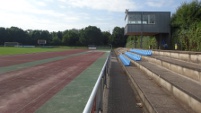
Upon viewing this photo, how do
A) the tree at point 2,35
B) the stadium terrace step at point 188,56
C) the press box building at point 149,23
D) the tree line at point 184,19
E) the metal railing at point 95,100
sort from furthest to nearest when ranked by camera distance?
the tree at point 2,35, the press box building at point 149,23, the tree line at point 184,19, the stadium terrace step at point 188,56, the metal railing at point 95,100

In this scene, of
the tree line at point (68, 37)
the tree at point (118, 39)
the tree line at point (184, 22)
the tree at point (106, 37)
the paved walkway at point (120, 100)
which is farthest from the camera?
the tree at point (106, 37)

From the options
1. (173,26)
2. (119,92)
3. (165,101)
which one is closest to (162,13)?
(173,26)

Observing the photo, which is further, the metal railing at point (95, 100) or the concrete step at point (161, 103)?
the concrete step at point (161, 103)

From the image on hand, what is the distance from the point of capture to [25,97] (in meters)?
7.79

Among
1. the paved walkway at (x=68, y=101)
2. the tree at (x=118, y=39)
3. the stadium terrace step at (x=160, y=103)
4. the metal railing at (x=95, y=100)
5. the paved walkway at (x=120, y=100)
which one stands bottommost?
the paved walkway at (x=120, y=100)

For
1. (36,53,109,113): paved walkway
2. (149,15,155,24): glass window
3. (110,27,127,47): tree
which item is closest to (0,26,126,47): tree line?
(110,27,127,47): tree

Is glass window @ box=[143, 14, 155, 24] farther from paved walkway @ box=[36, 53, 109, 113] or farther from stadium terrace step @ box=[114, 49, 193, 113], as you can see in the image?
stadium terrace step @ box=[114, 49, 193, 113]

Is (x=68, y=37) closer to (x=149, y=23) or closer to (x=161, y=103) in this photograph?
(x=149, y=23)

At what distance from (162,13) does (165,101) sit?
114 feet

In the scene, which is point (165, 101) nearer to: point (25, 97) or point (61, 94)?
point (61, 94)

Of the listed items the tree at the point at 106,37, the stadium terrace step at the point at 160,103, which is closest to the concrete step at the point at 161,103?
the stadium terrace step at the point at 160,103

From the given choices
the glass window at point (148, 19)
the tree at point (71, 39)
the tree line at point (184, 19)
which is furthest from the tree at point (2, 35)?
the tree line at point (184, 19)

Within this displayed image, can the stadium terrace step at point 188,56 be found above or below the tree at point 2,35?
below

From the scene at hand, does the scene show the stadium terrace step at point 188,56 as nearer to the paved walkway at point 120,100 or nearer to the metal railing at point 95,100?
the paved walkway at point 120,100
